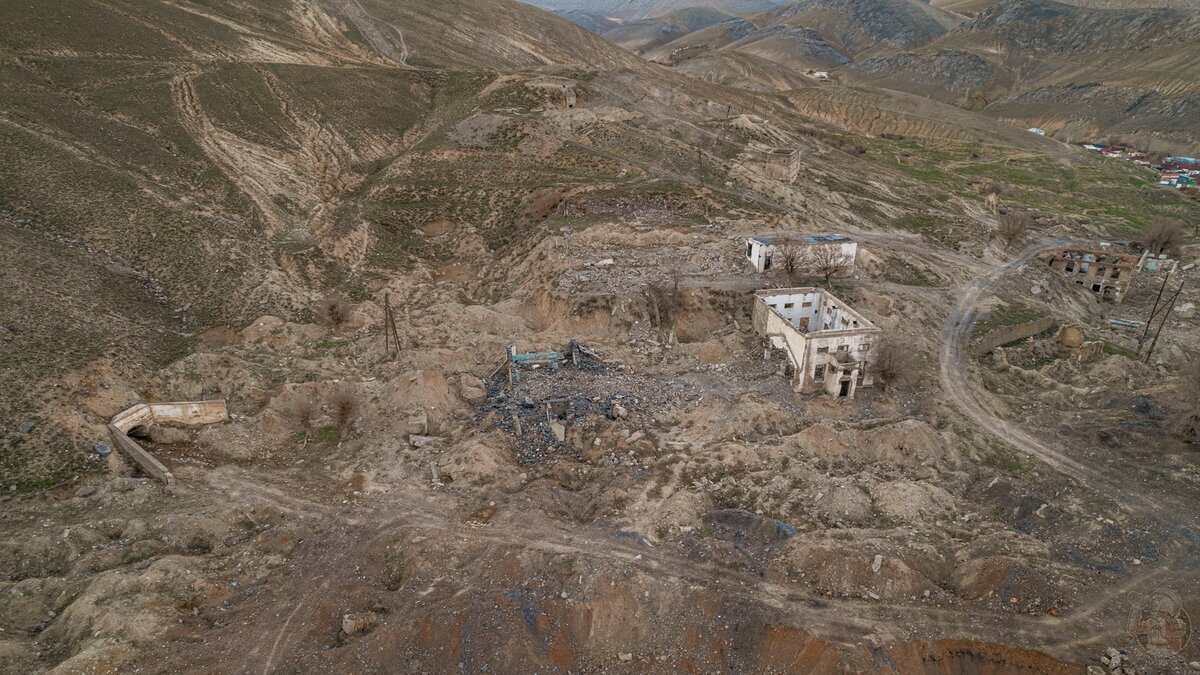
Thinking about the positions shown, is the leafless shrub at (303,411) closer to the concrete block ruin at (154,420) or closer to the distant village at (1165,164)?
the concrete block ruin at (154,420)

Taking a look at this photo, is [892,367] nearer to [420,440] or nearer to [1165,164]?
[420,440]

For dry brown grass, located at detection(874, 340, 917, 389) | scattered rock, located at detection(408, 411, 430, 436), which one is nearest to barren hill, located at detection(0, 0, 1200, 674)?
dry brown grass, located at detection(874, 340, 917, 389)

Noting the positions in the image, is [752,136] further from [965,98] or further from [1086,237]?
[965,98]

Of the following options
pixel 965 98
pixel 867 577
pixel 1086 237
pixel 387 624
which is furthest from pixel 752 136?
pixel 965 98

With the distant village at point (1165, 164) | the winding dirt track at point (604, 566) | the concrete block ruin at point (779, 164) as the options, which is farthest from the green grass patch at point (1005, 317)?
the distant village at point (1165, 164)

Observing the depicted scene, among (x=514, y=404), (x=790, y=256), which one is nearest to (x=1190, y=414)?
(x=790, y=256)

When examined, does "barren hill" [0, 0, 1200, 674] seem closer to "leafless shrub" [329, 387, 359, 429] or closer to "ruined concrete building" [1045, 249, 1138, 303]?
"leafless shrub" [329, 387, 359, 429]
